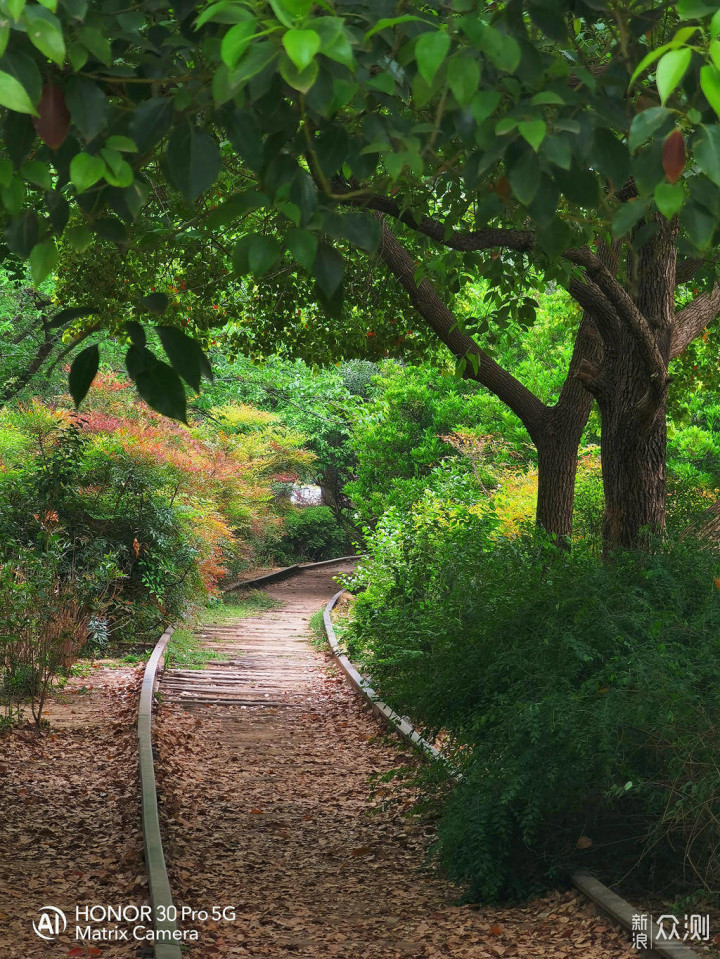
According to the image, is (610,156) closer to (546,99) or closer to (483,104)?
(546,99)

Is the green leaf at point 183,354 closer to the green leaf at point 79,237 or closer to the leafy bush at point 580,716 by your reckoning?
the green leaf at point 79,237

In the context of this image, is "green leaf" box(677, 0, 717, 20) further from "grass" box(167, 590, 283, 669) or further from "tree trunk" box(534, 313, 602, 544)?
"grass" box(167, 590, 283, 669)

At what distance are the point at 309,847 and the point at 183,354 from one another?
4.96 m

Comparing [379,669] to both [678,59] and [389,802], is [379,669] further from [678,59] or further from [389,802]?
[678,59]

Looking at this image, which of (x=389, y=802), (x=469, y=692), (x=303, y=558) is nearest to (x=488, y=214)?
(x=469, y=692)

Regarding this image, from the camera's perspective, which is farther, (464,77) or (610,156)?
(610,156)

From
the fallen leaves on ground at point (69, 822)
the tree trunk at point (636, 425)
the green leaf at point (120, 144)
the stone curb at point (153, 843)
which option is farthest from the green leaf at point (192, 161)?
the tree trunk at point (636, 425)

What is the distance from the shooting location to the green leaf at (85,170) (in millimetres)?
2322

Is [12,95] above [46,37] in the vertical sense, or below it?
below

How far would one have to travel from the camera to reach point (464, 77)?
7.55 ft

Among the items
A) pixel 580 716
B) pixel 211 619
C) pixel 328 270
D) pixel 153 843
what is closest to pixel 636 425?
pixel 580 716

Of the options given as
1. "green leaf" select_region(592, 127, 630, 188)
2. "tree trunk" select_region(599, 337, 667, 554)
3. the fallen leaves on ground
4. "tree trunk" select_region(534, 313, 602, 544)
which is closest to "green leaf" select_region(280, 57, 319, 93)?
"green leaf" select_region(592, 127, 630, 188)

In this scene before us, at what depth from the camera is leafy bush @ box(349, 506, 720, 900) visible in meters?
4.75

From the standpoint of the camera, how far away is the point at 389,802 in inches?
268
